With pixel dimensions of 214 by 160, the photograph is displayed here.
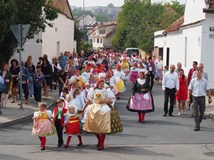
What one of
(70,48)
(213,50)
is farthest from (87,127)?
(70,48)

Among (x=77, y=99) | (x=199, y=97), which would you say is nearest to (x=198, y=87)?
(x=199, y=97)

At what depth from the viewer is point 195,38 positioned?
25.7 meters

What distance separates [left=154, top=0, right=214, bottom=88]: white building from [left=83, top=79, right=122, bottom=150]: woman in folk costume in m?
13.1

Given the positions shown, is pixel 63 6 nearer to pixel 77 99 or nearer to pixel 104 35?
pixel 77 99

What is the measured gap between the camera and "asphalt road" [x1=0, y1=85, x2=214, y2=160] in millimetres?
10500

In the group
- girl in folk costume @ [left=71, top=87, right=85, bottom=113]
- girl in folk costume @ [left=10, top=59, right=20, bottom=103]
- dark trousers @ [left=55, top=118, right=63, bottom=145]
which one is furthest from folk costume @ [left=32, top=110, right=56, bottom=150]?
girl in folk costume @ [left=10, top=59, right=20, bottom=103]

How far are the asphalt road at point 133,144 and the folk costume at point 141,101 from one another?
0.41 meters

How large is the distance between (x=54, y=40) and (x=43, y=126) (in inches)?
1024

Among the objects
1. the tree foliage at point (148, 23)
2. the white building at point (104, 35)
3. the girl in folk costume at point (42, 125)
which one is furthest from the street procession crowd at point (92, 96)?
the white building at point (104, 35)

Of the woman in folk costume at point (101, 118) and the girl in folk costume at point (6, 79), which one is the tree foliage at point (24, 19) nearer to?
the girl in folk costume at point (6, 79)

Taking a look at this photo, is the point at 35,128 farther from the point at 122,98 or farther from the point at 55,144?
the point at 122,98

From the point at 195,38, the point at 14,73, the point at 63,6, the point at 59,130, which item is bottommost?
the point at 59,130

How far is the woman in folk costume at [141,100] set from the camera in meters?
15.7

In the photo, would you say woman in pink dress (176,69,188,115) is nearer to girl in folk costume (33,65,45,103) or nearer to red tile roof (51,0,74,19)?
girl in folk costume (33,65,45,103)
